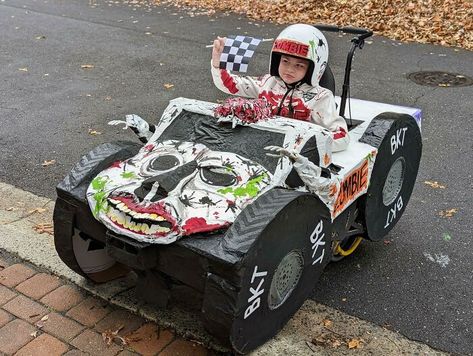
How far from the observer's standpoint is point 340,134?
3.66 metres

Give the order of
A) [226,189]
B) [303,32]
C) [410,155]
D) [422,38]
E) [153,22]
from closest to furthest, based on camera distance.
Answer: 1. [226,189]
2. [303,32]
3. [410,155]
4. [422,38]
5. [153,22]

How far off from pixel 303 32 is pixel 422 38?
7076 mm

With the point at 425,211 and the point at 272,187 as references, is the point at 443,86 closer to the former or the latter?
the point at 425,211

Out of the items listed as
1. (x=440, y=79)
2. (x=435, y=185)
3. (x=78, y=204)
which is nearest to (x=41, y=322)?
(x=78, y=204)

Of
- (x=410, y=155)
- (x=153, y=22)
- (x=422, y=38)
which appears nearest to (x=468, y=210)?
(x=410, y=155)

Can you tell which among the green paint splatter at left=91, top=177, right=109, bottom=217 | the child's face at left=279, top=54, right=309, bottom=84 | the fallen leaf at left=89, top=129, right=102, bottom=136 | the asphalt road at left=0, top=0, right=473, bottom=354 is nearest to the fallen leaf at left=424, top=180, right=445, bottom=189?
the asphalt road at left=0, top=0, right=473, bottom=354

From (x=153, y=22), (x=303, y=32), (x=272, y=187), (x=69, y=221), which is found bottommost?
(x=153, y=22)

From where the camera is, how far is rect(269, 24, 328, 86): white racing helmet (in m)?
3.81

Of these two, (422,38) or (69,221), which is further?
(422,38)

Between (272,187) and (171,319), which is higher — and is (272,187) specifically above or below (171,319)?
above

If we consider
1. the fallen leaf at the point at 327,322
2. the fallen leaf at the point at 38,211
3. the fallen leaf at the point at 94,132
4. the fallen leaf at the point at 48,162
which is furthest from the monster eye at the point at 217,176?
the fallen leaf at the point at 94,132

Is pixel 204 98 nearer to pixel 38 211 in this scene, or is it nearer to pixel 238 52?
pixel 38 211

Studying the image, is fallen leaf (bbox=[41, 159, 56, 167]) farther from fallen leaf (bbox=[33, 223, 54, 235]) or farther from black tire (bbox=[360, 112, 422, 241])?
black tire (bbox=[360, 112, 422, 241])

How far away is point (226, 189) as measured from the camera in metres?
3.03
